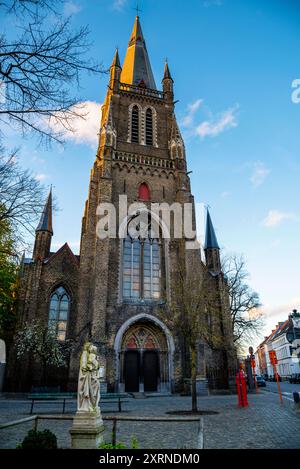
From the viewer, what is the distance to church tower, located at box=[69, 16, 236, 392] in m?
19.9

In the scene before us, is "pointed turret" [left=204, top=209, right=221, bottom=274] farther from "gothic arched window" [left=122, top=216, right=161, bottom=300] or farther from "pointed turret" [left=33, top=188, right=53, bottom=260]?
"pointed turret" [left=33, top=188, right=53, bottom=260]

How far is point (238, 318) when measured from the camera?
90.6ft

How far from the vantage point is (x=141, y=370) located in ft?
68.0

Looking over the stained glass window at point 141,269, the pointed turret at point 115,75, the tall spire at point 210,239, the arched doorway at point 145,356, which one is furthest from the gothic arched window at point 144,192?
the pointed turret at point 115,75

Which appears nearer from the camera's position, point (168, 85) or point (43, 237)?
point (43, 237)

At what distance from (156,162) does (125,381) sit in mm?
16634

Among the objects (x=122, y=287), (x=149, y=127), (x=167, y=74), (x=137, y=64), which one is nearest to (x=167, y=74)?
(x=167, y=74)

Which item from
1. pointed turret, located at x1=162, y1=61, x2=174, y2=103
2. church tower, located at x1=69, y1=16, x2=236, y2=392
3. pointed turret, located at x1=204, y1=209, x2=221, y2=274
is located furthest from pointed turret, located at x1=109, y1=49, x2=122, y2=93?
pointed turret, located at x1=204, y1=209, x2=221, y2=274

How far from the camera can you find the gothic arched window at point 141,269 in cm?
2211

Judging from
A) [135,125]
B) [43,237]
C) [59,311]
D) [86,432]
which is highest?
[135,125]

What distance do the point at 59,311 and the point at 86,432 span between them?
17.3 metres

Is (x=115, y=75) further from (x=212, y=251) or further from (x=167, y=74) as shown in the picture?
(x=212, y=251)

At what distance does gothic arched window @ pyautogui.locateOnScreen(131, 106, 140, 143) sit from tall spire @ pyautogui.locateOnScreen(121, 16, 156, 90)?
4704 mm
